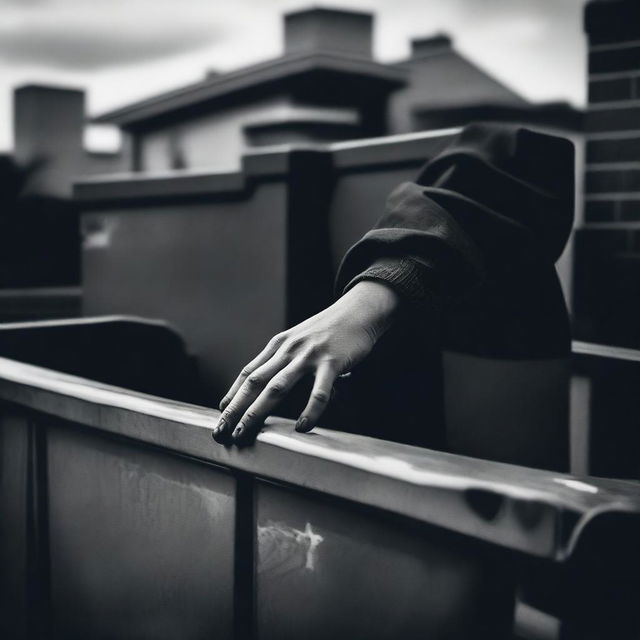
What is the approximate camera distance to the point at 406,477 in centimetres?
78

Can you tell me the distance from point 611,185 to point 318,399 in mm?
2059

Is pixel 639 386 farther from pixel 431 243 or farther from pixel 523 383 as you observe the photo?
pixel 431 243

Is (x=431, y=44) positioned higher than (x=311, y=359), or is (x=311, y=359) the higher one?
(x=431, y=44)

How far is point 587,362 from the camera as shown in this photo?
6.36 ft

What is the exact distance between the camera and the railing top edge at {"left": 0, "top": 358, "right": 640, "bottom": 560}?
67 cm

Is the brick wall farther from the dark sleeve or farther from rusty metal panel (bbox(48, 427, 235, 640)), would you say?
rusty metal panel (bbox(48, 427, 235, 640))

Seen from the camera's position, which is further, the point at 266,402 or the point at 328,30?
the point at 328,30

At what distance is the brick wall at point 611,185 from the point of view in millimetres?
2650

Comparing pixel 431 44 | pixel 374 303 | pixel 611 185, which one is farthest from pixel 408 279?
pixel 431 44

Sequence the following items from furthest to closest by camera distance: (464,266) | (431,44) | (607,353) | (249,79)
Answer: (431,44), (249,79), (607,353), (464,266)

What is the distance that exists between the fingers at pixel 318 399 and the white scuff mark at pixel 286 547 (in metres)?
0.12

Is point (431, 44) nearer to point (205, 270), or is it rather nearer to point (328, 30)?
point (328, 30)

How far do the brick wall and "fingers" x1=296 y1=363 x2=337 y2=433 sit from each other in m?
1.83

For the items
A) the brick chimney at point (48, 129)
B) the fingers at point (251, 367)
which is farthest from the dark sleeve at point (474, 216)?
the brick chimney at point (48, 129)
